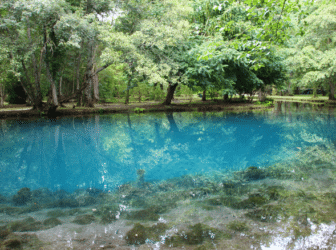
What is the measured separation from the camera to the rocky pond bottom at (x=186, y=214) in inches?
124

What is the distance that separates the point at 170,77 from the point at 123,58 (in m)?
4.02

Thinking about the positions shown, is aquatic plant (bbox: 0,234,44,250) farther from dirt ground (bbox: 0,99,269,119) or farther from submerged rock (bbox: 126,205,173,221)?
dirt ground (bbox: 0,99,269,119)

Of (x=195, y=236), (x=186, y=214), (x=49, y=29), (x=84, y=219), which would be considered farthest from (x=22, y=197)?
(x=49, y=29)

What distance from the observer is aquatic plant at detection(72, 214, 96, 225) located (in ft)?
12.4

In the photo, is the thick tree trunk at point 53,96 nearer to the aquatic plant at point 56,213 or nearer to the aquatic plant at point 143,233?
the aquatic plant at point 56,213

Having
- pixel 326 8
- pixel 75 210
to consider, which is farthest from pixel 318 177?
pixel 326 8

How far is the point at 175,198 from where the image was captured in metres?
4.61

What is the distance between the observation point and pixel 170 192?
194 inches

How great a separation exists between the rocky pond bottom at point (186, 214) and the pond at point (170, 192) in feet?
0.05

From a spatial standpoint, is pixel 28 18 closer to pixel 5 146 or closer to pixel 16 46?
pixel 16 46

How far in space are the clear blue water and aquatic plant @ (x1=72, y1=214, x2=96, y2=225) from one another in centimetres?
138

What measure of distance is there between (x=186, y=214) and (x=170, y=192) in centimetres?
103

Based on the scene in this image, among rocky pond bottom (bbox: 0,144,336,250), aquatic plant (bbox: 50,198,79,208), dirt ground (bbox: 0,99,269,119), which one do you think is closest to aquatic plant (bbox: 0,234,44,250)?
rocky pond bottom (bbox: 0,144,336,250)

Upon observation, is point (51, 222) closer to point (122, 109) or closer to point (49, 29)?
point (49, 29)
